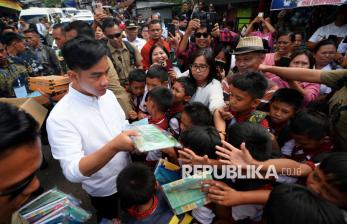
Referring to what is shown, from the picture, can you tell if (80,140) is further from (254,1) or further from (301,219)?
(254,1)

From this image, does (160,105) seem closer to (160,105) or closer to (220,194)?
(160,105)

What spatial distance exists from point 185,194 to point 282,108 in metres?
1.33

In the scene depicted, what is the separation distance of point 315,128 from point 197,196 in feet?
3.72

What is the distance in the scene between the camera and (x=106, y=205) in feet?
6.79

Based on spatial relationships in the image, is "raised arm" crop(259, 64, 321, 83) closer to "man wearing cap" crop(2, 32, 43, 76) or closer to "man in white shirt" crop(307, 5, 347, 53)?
"man in white shirt" crop(307, 5, 347, 53)

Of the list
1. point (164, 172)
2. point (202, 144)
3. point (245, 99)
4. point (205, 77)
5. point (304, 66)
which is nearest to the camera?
point (202, 144)

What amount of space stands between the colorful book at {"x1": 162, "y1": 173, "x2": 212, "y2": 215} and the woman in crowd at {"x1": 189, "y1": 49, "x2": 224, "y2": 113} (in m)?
1.17

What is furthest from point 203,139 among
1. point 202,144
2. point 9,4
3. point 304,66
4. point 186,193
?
point 9,4

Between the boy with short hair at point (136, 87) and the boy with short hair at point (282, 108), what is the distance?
1.67 meters

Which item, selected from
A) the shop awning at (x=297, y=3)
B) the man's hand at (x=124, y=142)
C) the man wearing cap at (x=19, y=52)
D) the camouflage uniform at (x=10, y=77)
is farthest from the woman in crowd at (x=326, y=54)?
the man wearing cap at (x=19, y=52)

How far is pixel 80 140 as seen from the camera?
1561 millimetres

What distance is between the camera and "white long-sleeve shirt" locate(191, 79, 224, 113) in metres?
2.29

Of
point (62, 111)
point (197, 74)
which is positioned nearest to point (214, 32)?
point (197, 74)

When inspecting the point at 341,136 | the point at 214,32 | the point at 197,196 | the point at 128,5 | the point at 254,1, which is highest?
the point at 128,5
